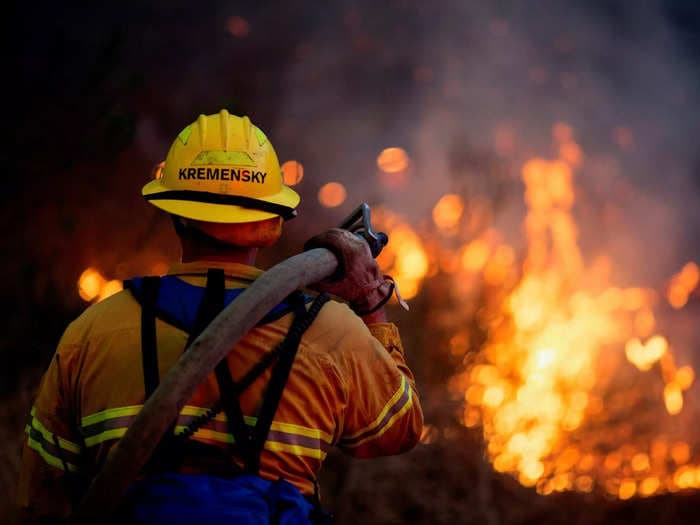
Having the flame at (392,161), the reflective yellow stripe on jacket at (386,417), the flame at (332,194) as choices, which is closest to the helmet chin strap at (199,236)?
the reflective yellow stripe on jacket at (386,417)

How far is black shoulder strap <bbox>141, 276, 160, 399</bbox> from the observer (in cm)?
197

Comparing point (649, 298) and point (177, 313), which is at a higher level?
point (649, 298)

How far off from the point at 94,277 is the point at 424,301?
3.15m

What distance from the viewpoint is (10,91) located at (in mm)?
7227

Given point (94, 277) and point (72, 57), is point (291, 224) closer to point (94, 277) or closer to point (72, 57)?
point (94, 277)

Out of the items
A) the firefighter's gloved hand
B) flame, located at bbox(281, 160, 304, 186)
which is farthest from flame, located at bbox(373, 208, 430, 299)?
the firefighter's gloved hand

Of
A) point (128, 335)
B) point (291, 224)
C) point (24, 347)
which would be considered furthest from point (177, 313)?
point (291, 224)

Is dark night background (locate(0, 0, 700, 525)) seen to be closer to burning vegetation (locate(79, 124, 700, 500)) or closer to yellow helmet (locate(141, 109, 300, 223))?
burning vegetation (locate(79, 124, 700, 500))

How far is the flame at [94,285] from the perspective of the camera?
729 cm

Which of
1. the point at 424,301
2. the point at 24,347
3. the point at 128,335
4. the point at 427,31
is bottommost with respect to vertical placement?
the point at 128,335

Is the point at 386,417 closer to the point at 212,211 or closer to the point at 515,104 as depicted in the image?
the point at 212,211

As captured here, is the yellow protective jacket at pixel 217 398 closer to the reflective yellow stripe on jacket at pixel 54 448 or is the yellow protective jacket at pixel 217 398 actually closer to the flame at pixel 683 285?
the reflective yellow stripe on jacket at pixel 54 448

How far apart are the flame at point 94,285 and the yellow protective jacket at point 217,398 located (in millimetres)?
5303

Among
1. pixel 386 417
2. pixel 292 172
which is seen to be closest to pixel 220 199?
pixel 386 417
